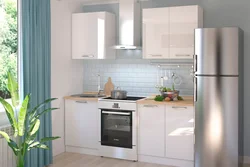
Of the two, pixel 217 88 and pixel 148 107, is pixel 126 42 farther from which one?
pixel 217 88

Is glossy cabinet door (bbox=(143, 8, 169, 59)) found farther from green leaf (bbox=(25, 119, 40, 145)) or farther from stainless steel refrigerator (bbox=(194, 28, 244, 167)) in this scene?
green leaf (bbox=(25, 119, 40, 145))

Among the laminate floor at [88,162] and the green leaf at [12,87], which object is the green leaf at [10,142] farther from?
the laminate floor at [88,162]

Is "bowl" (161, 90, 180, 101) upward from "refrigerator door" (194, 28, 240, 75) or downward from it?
downward

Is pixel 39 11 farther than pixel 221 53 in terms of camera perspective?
Yes

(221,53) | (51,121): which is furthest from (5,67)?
(221,53)

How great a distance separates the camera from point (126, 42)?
223 inches

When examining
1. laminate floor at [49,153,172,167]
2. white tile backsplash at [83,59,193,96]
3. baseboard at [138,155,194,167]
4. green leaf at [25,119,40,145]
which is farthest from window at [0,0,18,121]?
baseboard at [138,155,194,167]

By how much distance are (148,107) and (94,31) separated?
1652 mm

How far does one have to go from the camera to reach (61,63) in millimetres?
5715

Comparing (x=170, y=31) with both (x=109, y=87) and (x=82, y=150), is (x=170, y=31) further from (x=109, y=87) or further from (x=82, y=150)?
(x=82, y=150)

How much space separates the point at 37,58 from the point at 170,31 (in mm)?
2078

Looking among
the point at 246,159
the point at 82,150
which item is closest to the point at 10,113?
the point at 82,150

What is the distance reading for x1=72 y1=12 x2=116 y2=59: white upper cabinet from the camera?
577 centimetres

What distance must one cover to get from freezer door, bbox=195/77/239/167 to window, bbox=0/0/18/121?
101 inches
